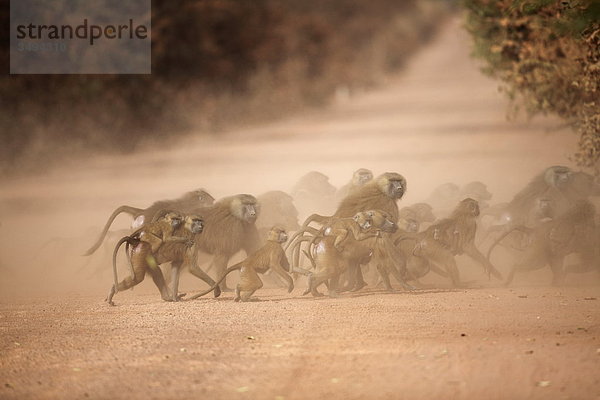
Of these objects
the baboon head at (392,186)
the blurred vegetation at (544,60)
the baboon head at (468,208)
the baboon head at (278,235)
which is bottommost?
the baboon head at (278,235)

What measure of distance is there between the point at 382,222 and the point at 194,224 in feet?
5.97

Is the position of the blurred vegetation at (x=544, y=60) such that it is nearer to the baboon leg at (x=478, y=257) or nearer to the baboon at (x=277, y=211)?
the baboon leg at (x=478, y=257)

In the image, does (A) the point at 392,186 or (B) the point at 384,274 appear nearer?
(B) the point at 384,274

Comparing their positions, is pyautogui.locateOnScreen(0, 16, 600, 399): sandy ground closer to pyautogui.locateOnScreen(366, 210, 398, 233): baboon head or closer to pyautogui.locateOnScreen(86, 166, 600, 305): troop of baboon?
pyautogui.locateOnScreen(86, 166, 600, 305): troop of baboon

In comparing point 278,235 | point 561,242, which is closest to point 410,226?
point 561,242

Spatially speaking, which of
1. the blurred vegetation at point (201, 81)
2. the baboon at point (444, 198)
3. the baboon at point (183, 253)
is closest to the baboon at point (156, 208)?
the baboon at point (183, 253)

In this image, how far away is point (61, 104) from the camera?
2128 centimetres

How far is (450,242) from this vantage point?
415 inches

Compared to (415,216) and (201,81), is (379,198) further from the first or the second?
(201,81)

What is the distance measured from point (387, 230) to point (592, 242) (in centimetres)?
221

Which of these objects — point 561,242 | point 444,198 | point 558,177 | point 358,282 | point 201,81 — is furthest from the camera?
point 201,81

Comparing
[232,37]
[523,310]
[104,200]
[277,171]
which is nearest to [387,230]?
[523,310]

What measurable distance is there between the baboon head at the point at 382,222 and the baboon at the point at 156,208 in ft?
7.51

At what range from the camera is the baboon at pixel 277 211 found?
11.6 m
